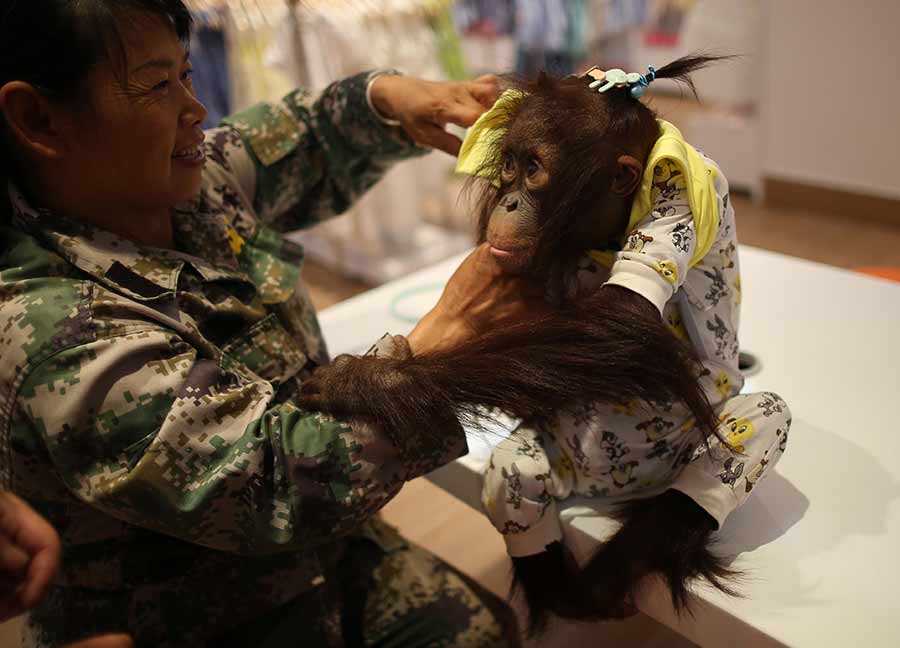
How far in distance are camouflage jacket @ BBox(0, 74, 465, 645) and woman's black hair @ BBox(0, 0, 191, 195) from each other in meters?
0.13

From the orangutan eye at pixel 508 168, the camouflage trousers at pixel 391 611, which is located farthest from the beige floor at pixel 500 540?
the orangutan eye at pixel 508 168

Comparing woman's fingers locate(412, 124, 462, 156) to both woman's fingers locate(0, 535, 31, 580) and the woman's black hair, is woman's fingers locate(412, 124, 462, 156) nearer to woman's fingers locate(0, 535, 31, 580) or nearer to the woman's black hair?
the woman's black hair

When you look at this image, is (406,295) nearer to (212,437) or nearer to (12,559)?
(212,437)

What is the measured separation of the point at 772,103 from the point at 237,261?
228cm

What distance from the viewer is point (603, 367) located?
70cm

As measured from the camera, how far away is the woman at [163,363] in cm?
71

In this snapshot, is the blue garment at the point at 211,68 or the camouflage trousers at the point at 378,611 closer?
the camouflage trousers at the point at 378,611

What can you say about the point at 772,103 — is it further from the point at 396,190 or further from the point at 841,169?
the point at 396,190

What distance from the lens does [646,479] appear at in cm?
84

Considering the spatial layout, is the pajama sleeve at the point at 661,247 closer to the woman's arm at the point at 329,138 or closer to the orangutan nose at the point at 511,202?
the orangutan nose at the point at 511,202

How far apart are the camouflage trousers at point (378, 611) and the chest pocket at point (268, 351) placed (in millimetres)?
264

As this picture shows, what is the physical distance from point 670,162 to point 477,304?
0.75 ft

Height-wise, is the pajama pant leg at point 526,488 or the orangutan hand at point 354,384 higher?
the orangutan hand at point 354,384

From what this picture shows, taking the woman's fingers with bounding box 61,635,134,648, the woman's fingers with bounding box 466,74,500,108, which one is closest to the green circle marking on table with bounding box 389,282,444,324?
the woman's fingers with bounding box 466,74,500,108
